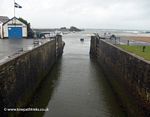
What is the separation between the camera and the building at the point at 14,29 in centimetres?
5041

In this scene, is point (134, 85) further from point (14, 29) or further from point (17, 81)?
point (14, 29)

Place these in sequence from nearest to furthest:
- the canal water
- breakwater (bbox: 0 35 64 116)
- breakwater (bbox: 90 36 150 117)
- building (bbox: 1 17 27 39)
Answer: breakwater (bbox: 90 36 150 117) < breakwater (bbox: 0 35 64 116) < the canal water < building (bbox: 1 17 27 39)

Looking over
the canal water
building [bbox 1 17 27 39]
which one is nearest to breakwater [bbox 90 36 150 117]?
the canal water

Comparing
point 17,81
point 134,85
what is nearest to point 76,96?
point 17,81

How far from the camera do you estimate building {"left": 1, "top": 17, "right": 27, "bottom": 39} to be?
5041 cm

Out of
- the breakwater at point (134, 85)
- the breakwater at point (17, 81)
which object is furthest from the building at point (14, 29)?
the breakwater at point (134, 85)

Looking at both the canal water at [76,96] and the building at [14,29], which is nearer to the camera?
the canal water at [76,96]

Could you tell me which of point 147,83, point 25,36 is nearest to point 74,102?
point 147,83

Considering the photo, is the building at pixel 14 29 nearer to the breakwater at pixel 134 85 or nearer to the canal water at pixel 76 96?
the canal water at pixel 76 96

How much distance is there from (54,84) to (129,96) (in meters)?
9.70

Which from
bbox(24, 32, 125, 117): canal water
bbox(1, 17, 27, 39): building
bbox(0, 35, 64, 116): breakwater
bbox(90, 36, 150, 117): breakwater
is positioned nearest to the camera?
bbox(90, 36, 150, 117): breakwater

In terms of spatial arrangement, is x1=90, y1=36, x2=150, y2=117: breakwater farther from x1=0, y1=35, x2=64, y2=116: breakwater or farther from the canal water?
x1=0, y1=35, x2=64, y2=116: breakwater

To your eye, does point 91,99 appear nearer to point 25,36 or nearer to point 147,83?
point 147,83

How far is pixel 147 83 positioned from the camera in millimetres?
11734
